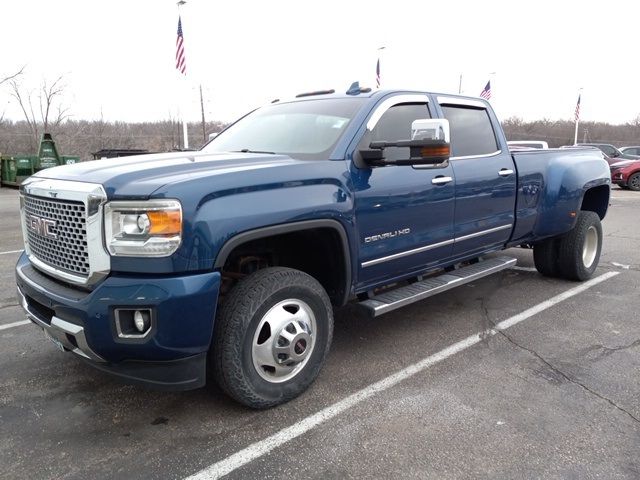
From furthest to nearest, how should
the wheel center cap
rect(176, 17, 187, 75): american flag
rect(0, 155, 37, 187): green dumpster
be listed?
1. rect(0, 155, 37, 187): green dumpster
2. rect(176, 17, 187, 75): american flag
3. the wheel center cap

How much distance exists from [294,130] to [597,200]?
4.33m

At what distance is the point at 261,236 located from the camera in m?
2.75

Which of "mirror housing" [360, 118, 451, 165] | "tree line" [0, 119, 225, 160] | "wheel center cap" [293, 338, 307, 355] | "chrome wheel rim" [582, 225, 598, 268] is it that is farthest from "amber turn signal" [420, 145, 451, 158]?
"tree line" [0, 119, 225, 160]

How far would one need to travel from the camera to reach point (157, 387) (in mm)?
2627

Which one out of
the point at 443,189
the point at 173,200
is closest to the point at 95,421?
the point at 173,200

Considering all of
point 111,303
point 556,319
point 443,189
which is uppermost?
point 443,189

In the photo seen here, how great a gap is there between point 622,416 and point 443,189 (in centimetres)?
189

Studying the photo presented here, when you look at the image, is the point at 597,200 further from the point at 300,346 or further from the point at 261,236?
the point at 261,236

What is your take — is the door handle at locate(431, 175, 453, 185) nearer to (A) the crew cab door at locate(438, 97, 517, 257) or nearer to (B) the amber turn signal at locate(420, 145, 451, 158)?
(A) the crew cab door at locate(438, 97, 517, 257)

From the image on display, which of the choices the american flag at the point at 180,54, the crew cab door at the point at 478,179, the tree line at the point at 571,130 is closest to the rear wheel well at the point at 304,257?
the crew cab door at the point at 478,179

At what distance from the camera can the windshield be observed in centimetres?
345

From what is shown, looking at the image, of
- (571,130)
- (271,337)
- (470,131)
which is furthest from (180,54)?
(571,130)

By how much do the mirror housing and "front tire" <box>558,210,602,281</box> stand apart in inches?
125

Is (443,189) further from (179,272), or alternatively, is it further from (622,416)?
(179,272)
